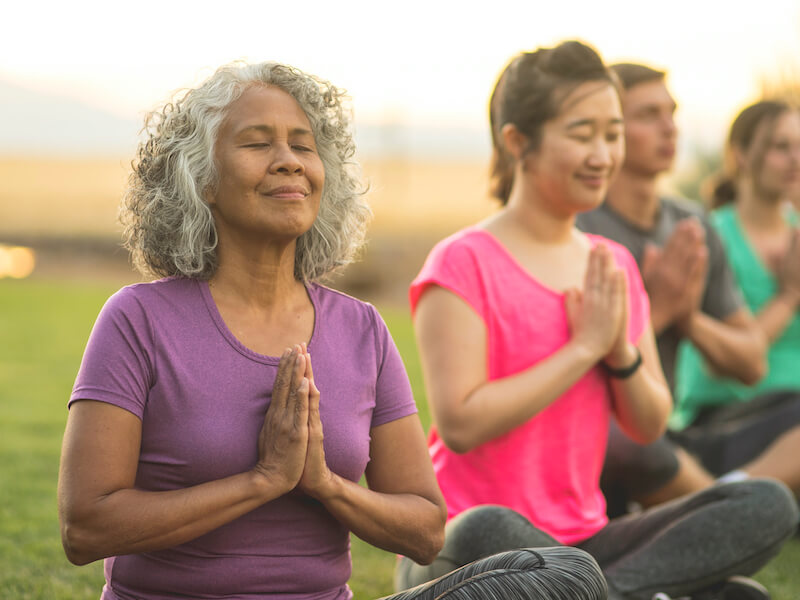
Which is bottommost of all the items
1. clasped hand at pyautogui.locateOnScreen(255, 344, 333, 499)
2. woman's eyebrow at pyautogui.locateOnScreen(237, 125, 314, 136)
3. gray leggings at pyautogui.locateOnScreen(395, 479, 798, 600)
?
gray leggings at pyautogui.locateOnScreen(395, 479, 798, 600)

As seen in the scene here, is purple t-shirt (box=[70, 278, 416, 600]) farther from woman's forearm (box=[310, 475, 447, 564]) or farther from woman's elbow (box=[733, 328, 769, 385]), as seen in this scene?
woman's elbow (box=[733, 328, 769, 385])

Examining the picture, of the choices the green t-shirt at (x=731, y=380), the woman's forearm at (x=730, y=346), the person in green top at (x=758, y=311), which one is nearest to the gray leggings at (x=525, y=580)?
the woman's forearm at (x=730, y=346)

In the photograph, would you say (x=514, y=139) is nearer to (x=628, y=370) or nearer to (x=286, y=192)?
(x=628, y=370)

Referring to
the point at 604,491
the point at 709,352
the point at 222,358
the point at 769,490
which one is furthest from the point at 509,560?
the point at 709,352

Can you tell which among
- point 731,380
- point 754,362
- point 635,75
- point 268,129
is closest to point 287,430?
point 268,129

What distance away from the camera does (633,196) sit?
4.55 meters

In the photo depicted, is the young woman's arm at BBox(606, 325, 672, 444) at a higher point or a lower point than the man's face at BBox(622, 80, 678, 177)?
lower

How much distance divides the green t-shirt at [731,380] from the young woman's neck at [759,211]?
0.07 meters

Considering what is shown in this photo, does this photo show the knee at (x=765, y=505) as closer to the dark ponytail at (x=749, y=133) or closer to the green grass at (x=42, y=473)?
the green grass at (x=42, y=473)

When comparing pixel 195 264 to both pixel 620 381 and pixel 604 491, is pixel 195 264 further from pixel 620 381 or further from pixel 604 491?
pixel 604 491

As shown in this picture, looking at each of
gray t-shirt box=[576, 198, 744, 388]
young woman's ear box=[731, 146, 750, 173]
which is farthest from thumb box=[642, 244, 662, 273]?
young woman's ear box=[731, 146, 750, 173]

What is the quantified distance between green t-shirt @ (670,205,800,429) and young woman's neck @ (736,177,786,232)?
0.24 feet

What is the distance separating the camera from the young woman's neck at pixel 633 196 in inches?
179

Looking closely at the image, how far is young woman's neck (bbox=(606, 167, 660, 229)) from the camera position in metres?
4.54
